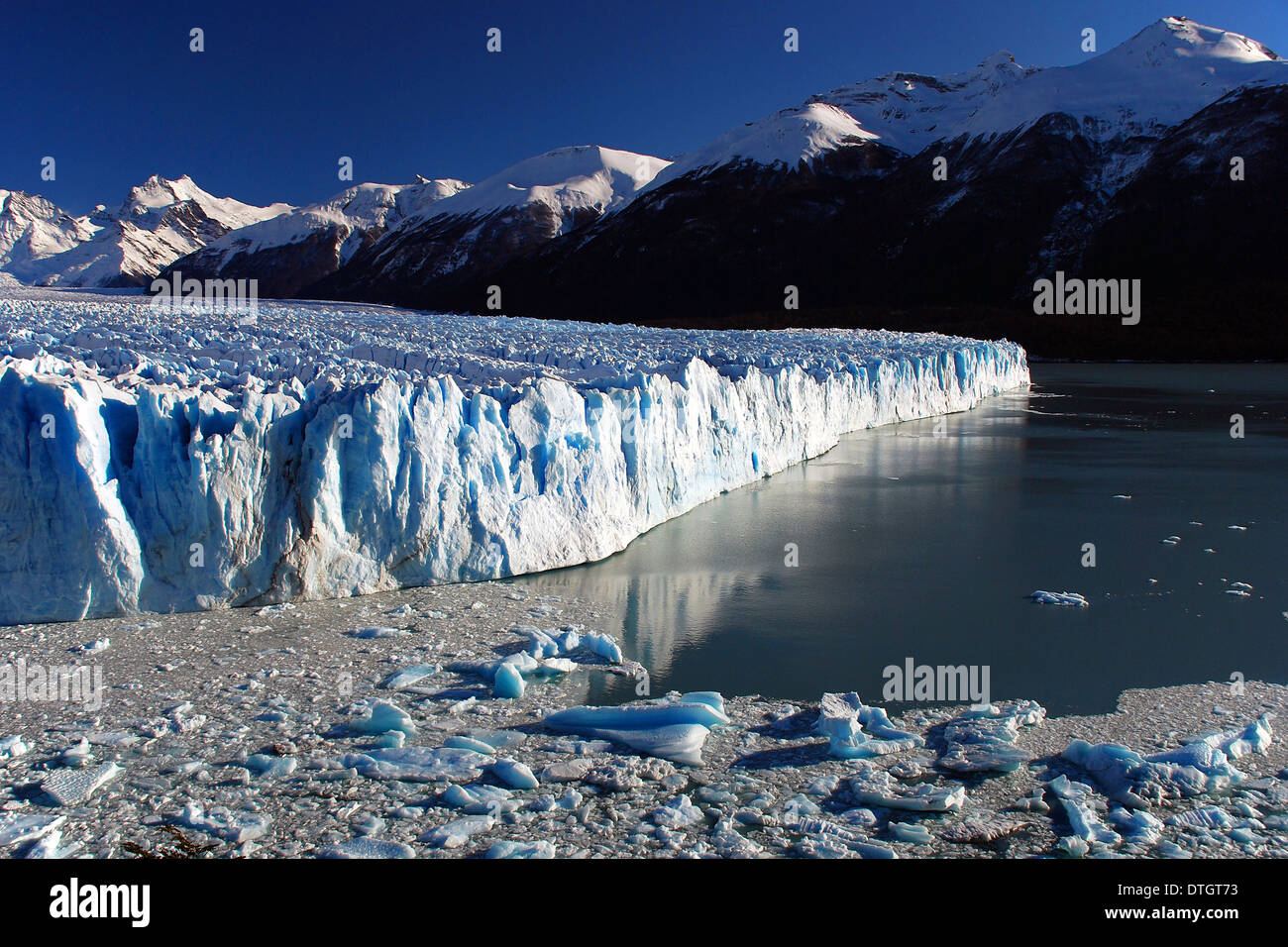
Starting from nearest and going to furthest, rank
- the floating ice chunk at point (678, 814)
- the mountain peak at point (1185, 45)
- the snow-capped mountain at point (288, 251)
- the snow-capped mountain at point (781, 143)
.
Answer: the floating ice chunk at point (678, 814) < the mountain peak at point (1185, 45) < the snow-capped mountain at point (781, 143) < the snow-capped mountain at point (288, 251)

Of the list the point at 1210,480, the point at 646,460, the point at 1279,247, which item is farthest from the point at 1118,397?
the point at 1279,247

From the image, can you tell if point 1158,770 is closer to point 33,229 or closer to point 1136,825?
point 1136,825

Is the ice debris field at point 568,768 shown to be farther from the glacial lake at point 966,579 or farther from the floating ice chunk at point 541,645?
the glacial lake at point 966,579

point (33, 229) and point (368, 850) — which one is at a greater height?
point (33, 229)

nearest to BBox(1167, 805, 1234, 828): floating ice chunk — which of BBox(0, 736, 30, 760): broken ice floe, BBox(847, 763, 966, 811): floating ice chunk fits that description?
BBox(847, 763, 966, 811): floating ice chunk

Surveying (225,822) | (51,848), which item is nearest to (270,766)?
(225,822)

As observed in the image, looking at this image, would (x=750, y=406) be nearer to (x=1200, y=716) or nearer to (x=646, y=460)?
(x=646, y=460)

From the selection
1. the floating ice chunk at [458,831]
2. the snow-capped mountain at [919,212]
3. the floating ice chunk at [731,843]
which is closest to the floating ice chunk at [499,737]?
the floating ice chunk at [458,831]
